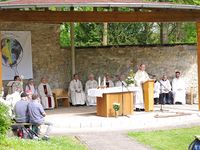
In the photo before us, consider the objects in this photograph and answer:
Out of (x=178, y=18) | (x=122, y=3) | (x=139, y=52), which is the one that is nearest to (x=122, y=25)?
(x=139, y=52)

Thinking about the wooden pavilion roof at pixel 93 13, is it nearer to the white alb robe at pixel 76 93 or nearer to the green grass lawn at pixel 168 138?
the green grass lawn at pixel 168 138

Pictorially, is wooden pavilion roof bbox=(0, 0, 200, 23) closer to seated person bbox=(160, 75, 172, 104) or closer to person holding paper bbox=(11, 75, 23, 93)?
person holding paper bbox=(11, 75, 23, 93)

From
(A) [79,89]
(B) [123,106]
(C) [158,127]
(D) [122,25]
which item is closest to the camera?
(C) [158,127]

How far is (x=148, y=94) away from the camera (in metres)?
16.2

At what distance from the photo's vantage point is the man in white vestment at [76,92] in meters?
19.1

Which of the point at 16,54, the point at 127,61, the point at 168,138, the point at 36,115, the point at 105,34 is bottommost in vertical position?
the point at 168,138

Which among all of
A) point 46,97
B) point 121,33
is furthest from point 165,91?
point 121,33

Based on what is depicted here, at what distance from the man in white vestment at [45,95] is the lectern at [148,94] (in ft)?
12.1

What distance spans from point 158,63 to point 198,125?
6243 mm

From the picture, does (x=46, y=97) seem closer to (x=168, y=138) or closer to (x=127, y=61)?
(x=127, y=61)

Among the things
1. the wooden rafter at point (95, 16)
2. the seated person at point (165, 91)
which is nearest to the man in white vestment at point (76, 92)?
the seated person at point (165, 91)

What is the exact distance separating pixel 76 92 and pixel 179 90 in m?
3.80

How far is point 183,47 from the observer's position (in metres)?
20.0

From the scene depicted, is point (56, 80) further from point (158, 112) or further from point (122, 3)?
point (122, 3)
